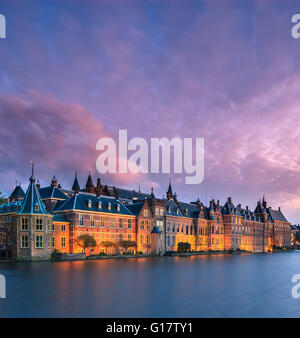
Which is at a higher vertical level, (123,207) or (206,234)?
(123,207)

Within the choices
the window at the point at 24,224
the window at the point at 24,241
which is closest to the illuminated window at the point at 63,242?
the window at the point at 24,241

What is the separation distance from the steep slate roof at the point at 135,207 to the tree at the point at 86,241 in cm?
1730

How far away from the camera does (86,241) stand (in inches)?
2653

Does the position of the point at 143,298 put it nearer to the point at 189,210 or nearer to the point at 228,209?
the point at 189,210

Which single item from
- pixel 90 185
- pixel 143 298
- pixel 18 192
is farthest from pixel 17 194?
pixel 143 298

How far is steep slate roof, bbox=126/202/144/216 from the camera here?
84.1 m

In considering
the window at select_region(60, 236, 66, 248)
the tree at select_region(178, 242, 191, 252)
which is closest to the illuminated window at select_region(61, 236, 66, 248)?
the window at select_region(60, 236, 66, 248)

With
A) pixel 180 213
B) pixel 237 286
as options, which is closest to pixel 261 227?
pixel 180 213

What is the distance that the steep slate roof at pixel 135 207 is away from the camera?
276 ft

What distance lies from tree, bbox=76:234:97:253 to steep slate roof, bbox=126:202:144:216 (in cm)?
1730
